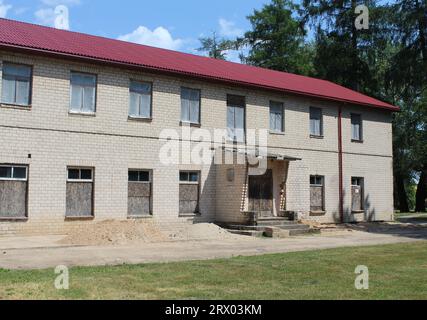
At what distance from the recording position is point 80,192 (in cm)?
1864

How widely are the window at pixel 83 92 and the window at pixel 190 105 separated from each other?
3.85 m

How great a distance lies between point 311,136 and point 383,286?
16.9 m

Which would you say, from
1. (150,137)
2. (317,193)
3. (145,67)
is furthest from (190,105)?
(317,193)

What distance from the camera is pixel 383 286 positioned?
29.9 feet

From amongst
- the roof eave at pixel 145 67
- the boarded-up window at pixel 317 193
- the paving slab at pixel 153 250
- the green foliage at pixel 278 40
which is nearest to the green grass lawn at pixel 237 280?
the paving slab at pixel 153 250

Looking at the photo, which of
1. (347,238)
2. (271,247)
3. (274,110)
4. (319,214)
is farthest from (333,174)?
(271,247)

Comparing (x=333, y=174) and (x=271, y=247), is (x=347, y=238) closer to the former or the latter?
(x=271, y=247)

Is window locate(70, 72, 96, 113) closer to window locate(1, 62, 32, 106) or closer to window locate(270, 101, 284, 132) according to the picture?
window locate(1, 62, 32, 106)

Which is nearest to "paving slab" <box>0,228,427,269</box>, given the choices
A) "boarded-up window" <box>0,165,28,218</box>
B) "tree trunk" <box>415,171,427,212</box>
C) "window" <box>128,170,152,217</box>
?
"boarded-up window" <box>0,165,28,218</box>

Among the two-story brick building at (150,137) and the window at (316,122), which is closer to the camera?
the two-story brick building at (150,137)

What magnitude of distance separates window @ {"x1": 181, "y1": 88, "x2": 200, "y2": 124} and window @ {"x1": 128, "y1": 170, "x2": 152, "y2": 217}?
2.87 meters

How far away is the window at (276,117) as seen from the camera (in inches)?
958

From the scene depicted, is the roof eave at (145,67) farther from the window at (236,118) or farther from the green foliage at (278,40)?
the green foliage at (278,40)

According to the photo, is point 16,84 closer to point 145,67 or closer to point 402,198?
point 145,67
